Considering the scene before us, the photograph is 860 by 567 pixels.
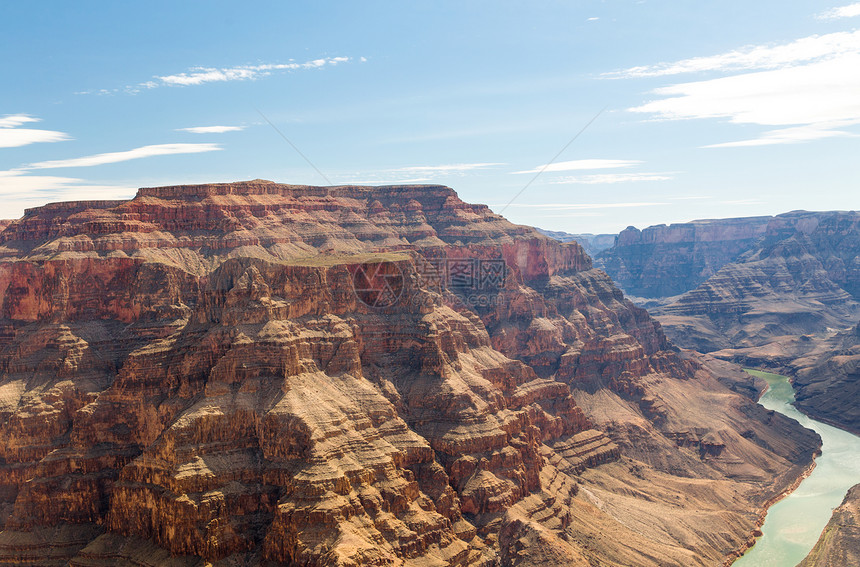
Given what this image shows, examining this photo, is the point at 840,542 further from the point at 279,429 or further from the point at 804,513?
the point at 279,429

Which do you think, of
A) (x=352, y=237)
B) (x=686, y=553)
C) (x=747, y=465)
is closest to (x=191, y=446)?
(x=686, y=553)

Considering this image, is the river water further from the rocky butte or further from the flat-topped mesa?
the flat-topped mesa

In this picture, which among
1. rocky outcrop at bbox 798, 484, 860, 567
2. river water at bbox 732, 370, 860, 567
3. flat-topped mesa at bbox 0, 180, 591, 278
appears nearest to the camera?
rocky outcrop at bbox 798, 484, 860, 567

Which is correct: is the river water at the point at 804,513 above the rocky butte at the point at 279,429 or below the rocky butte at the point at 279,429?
below

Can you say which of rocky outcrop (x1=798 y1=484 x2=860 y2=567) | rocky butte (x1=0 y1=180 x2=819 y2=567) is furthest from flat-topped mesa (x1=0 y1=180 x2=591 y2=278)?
rocky outcrop (x1=798 y1=484 x2=860 y2=567)

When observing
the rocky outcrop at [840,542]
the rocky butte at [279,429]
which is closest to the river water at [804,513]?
the rocky butte at [279,429]

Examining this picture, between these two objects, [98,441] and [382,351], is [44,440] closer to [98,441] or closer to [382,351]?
[98,441]

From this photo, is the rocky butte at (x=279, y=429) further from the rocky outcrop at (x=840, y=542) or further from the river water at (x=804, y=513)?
the rocky outcrop at (x=840, y=542)
